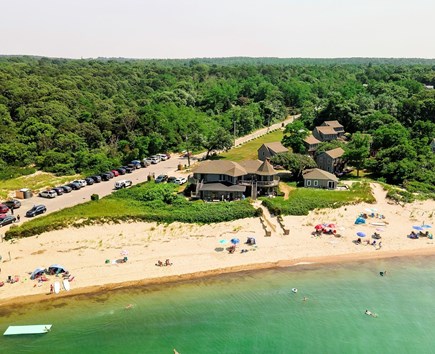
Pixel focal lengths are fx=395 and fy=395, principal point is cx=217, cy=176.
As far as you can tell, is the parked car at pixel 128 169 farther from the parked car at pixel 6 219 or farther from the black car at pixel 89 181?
the parked car at pixel 6 219

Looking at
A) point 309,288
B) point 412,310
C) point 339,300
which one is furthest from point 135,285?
point 412,310

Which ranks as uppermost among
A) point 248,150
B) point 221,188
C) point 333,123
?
point 333,123

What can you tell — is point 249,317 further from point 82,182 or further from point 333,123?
point 333,123

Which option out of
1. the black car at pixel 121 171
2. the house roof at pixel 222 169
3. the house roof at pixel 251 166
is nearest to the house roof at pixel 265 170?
the house roof at pixel 251 166

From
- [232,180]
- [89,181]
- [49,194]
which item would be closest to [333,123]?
[232,180]

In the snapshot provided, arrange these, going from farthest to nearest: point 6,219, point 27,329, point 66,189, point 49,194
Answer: point 66,189, point 49,194, point 6,219, point 27,329

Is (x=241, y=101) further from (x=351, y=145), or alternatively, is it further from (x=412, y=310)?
(x=412, y=310)

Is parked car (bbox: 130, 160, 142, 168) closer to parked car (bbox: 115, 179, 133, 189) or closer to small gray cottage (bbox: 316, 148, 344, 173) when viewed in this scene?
parked car (bbox: 115, 179, 133, 189)
